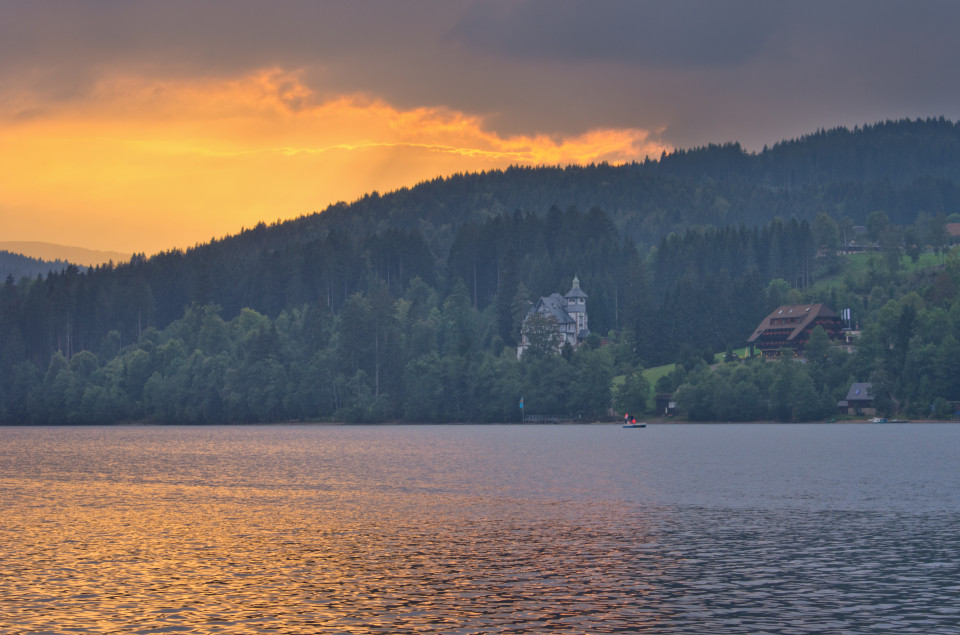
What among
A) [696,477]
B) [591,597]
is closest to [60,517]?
[591,597]

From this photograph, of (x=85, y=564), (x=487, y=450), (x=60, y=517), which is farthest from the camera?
(x=487, y=450)

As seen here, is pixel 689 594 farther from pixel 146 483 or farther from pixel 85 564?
pixel 146 483

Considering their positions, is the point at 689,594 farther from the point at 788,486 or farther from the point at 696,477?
the point at 696,477

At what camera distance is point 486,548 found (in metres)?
52.3

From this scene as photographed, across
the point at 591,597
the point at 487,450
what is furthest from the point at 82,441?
the point at 591,597

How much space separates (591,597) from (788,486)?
50.6m

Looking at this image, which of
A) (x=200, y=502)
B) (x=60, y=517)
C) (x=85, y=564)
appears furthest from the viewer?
(x=200, y=502)

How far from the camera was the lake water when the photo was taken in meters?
37.0

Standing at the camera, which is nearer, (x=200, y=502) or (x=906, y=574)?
(x=906, y=574)

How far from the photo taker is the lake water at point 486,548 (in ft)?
121

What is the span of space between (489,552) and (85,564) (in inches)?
712

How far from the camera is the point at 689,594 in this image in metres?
40.7

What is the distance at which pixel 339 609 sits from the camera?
3828cm

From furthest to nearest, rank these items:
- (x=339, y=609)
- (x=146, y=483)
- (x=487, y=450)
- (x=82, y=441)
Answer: (x=82, y=441), (x=487, y=450), (x=146, y=483), (x=339, y=609)
